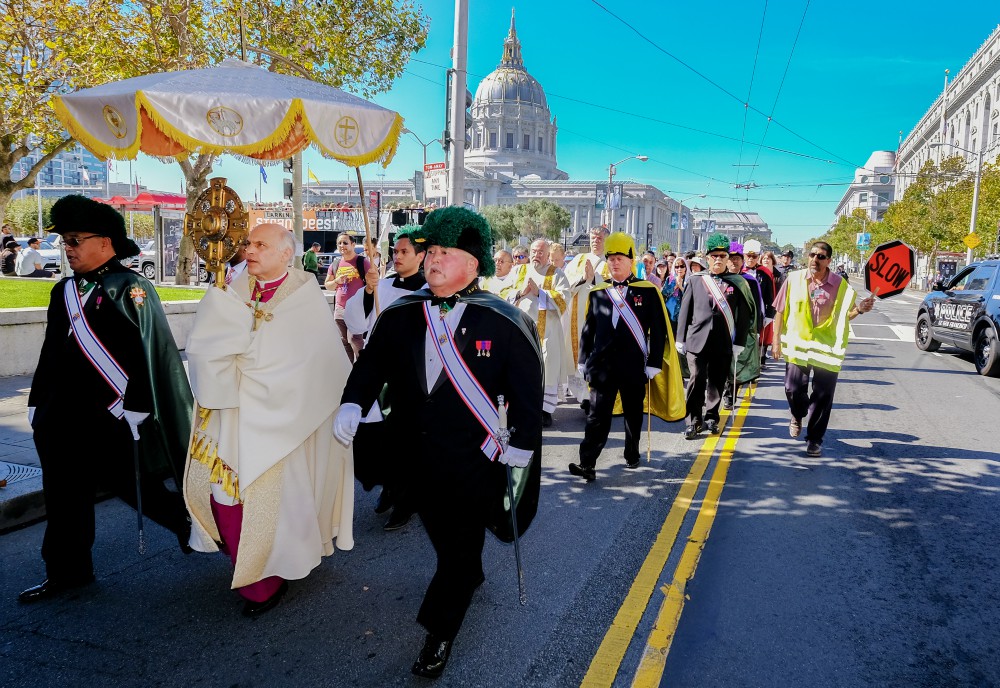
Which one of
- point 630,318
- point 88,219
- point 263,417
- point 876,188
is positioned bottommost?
point 263,417

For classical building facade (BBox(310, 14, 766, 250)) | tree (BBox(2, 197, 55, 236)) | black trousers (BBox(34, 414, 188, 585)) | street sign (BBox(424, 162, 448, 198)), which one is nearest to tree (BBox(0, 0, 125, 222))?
black trousers (BBox(34, 414, 188, 585))

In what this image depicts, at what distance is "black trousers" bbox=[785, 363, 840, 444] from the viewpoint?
6.29 meters

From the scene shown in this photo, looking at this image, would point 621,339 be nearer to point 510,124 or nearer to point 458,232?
point 458,232

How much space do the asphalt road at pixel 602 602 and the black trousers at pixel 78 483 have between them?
0.70 feet

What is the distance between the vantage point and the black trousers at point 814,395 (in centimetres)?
629

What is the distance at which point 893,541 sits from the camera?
4.45 meters

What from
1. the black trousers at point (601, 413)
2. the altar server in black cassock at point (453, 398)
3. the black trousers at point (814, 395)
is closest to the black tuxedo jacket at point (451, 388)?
the altar server in black cassock at point (453, 398)

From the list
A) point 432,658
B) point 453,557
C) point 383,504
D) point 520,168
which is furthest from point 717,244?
point 520,168

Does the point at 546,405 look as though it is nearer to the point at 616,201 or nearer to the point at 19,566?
the point at 19,566

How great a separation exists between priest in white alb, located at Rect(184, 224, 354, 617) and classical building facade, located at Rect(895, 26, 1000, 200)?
4774 cm

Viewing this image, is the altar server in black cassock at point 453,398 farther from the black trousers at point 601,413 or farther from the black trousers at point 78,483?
the black trousers at point 601,413

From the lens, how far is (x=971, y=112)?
198ft

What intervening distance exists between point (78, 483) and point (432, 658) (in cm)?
202

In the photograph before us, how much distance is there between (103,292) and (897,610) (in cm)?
429
